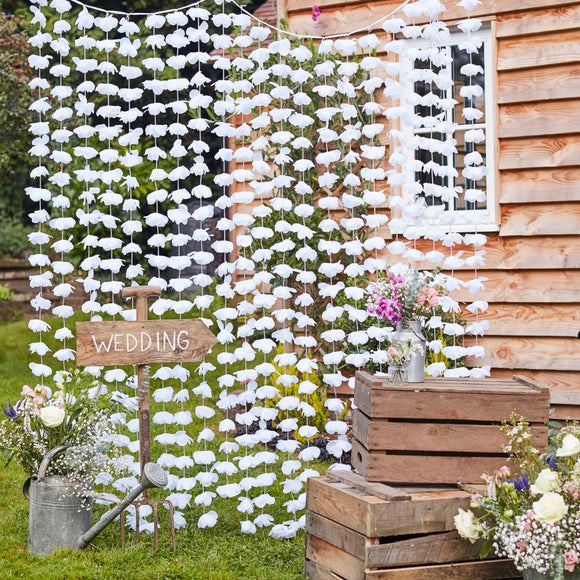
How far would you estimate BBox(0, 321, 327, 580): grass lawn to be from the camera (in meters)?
3.48

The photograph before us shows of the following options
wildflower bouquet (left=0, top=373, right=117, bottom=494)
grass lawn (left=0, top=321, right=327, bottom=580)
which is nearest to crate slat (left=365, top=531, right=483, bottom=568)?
grass lawn (left=0, top=321, right=327, bottom=580)

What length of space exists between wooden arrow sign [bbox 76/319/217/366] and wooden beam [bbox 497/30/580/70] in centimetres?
286

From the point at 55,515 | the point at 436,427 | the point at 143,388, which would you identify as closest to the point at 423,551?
the point at 436,427

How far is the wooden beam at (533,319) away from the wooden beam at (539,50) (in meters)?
1.58

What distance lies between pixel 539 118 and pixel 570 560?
3235 millimetres

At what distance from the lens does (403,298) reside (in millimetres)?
3586

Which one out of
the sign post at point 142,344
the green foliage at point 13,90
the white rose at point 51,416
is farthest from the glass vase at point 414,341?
the green foliage at point 13,90

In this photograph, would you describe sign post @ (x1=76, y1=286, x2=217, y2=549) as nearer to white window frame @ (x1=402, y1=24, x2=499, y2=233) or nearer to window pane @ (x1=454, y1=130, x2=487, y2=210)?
white window frame @ (x1=402, y1=24, x2=499, y2=233)

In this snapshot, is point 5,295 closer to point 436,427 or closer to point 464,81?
point 464,81

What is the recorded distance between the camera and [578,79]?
4992 mm

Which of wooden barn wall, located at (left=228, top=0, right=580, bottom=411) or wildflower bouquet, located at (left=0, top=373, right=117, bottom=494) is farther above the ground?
wooden barn wall, located at (left=228, top=0, right=580, bottom=411)

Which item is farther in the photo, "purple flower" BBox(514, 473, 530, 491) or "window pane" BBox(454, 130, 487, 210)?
"window pane" BBox(454, 130, 487, 210)

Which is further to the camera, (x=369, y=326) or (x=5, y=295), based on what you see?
(x=5, y=295)

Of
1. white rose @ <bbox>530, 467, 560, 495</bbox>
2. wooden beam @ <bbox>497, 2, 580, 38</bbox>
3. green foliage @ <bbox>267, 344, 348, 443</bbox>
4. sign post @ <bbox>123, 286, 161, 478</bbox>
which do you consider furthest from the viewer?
green foliage @ <bbox>267, 344, 348, 443</bbox>
